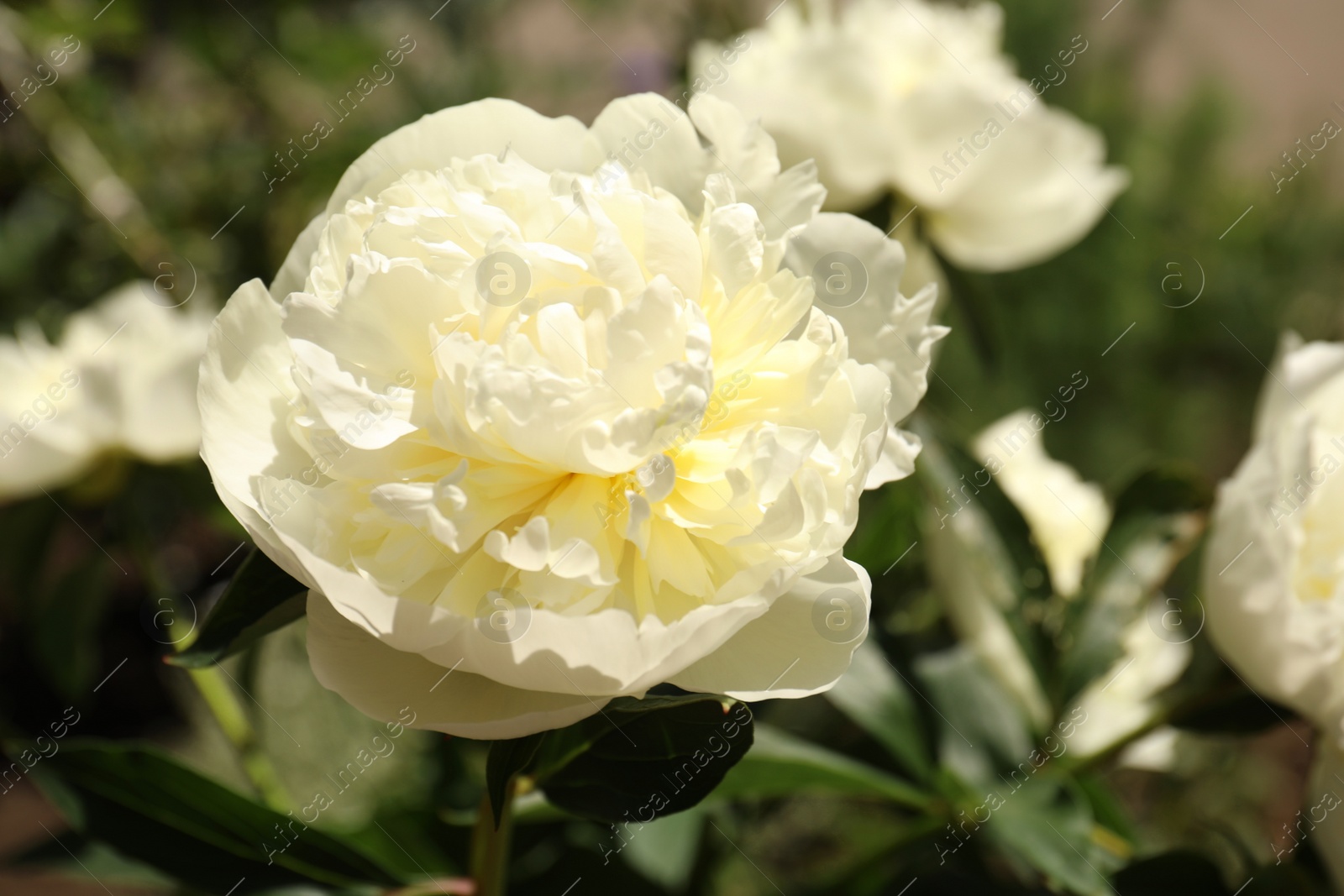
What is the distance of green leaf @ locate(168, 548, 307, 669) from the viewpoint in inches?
11.5

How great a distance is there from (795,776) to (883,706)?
8cm

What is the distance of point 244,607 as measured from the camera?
0.97 ft

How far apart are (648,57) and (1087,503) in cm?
108

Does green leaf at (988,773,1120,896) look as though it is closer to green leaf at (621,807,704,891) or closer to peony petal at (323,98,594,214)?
green leaf at (621,807,704,891)

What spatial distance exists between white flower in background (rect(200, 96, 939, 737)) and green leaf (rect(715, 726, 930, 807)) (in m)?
0.15

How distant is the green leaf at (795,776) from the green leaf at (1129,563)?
104mm

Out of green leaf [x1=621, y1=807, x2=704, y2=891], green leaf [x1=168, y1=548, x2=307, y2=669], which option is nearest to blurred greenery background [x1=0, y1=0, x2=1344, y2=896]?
green leaf [x1=621, y1=807, x2=704, y2=891]

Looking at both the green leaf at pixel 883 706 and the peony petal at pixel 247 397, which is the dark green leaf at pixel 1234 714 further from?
the peony petal at pixel 247 397

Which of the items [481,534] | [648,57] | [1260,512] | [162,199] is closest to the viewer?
[481,534]

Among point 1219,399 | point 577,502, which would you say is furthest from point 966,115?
point 1219,399

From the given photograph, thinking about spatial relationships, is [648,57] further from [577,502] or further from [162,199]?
[577,502]

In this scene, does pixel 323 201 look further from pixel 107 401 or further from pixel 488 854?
pixel 488 854

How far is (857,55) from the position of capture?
52cm

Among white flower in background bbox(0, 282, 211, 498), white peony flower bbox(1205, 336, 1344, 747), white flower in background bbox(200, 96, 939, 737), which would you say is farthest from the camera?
white flower in background bbox(0, 282, 211, 498)
